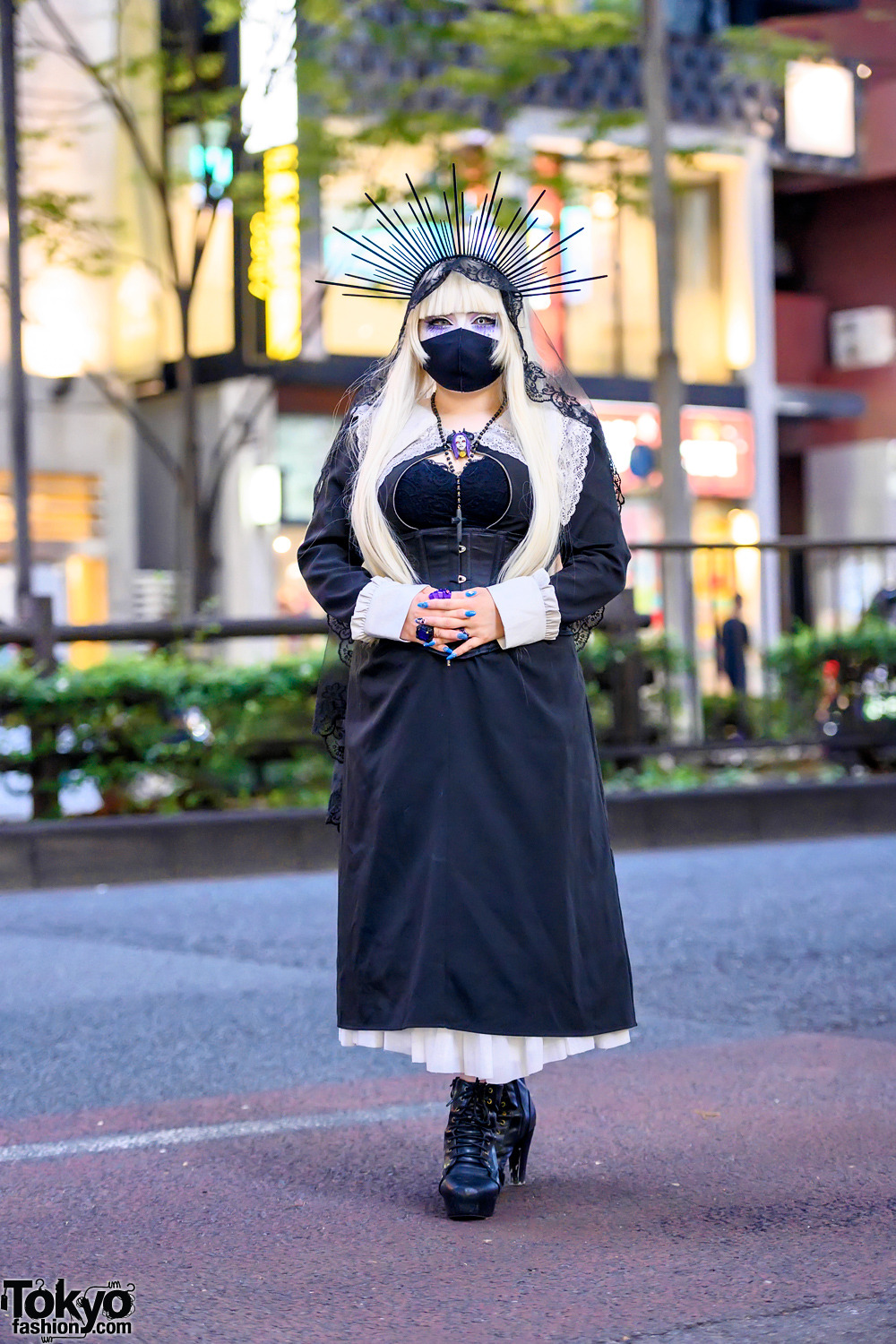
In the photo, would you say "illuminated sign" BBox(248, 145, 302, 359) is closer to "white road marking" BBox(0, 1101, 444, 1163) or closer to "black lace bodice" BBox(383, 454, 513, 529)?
"white road marking" BBox(0, 1101, 444, 1163)

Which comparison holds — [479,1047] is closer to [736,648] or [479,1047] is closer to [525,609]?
[525,609]

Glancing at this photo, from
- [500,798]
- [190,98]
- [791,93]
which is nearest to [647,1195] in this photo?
[500,798]

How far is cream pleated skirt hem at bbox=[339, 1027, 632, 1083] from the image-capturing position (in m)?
3.88

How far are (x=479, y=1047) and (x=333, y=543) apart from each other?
1170 millimetres

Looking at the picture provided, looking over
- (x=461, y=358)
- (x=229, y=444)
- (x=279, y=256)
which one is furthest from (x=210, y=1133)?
(x=229, y=444)

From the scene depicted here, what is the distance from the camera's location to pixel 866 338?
28.8m

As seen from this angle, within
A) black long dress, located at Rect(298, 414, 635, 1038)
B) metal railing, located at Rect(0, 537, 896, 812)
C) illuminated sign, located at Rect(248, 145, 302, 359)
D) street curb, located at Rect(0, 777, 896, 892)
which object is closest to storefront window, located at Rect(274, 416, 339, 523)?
illuminated sign, located at Rect(248, 145, 302, 359)

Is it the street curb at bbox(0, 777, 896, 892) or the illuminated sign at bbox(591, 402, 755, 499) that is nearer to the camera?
the street curb at bbox(0, 777, 896, 892)

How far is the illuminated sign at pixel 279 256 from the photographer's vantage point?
17297 mm

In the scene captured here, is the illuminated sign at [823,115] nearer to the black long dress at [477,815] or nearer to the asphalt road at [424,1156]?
the asphalt road at [424,1156]

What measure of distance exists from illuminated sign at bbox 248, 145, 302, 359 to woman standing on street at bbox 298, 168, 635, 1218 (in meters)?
13.2

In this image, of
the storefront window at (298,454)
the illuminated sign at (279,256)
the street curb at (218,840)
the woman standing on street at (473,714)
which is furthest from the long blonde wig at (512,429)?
the storefront window at (298,454)

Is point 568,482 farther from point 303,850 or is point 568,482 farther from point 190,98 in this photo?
point 190,98

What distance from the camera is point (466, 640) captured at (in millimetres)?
3928
